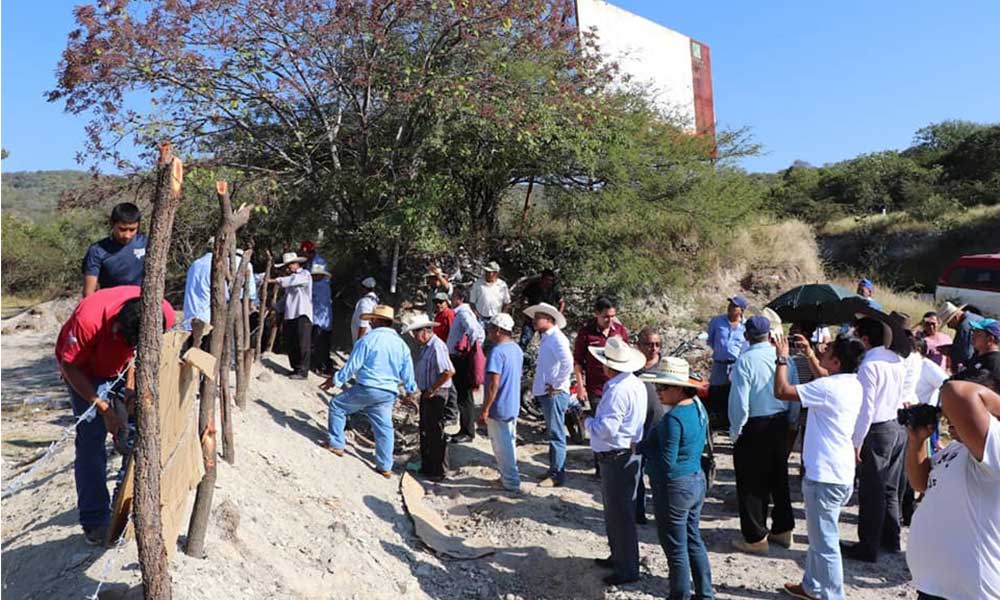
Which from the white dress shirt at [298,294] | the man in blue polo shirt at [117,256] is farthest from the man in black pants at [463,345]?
the man in blue polo shirt at [117,256]

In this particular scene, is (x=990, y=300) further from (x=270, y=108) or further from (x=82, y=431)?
(x=82, y=431)

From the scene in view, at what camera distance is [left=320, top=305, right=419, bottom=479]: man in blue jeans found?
6.84m

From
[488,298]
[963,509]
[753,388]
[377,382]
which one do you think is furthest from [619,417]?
[488,298]

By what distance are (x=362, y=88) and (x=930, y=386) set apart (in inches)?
332

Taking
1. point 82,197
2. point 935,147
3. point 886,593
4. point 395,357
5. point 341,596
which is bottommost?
point 886,593

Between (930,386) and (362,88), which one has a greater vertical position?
(362,88)

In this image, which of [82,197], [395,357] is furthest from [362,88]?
[395,357]

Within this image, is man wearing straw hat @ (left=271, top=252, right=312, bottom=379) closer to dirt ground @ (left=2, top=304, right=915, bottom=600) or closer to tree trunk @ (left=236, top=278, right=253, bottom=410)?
dirt ground @ (left=2, top=304, right=915, bottom=600)

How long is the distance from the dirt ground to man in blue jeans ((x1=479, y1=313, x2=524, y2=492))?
12.5 inches

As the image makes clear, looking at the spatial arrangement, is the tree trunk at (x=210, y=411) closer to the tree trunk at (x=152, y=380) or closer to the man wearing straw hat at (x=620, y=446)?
the tree trunk at (x=152, y=380)

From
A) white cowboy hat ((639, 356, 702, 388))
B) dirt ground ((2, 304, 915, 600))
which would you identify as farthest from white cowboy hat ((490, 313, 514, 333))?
white cowboy hat ((639, 356, 702, 388))

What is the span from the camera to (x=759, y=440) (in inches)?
219

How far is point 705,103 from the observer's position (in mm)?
17172

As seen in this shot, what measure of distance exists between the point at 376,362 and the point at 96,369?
3188mm
